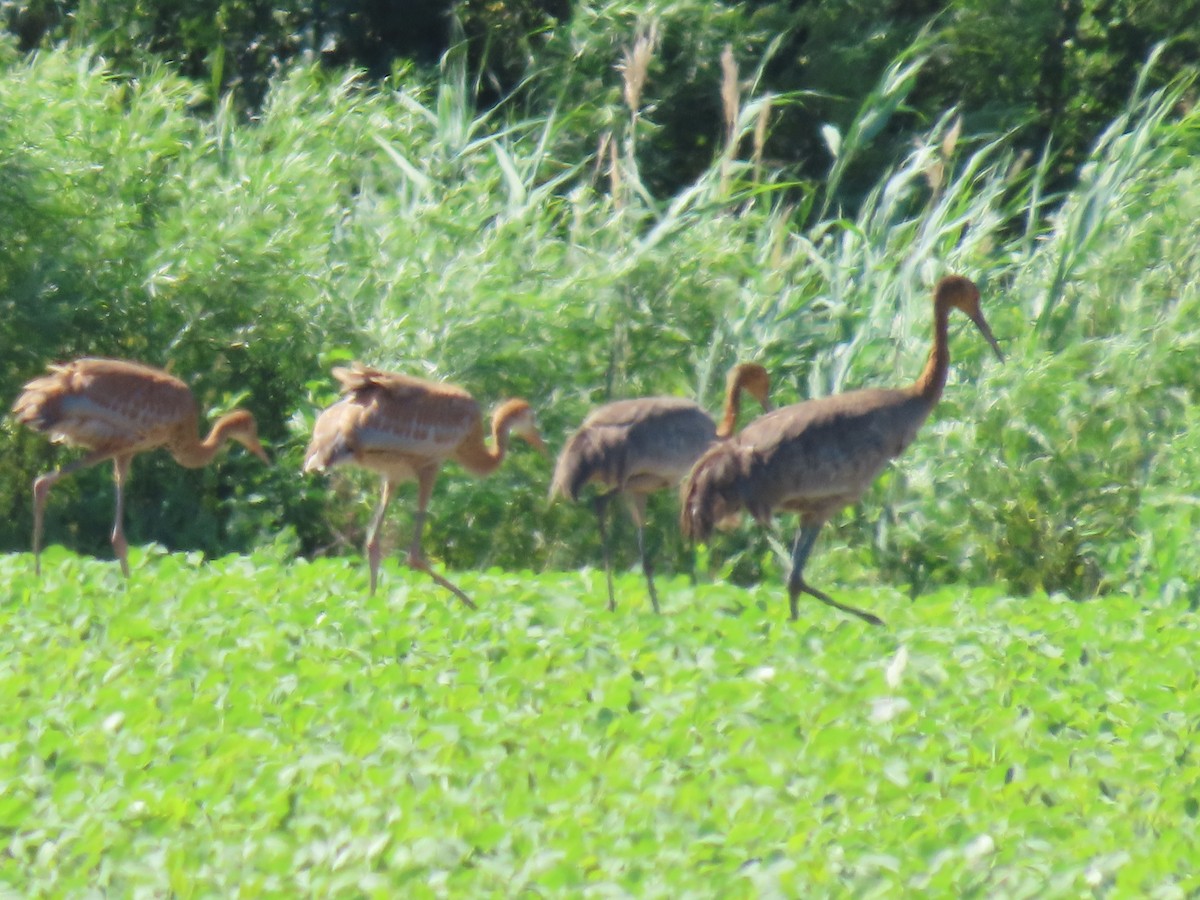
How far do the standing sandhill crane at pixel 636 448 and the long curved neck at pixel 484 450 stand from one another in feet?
2.69

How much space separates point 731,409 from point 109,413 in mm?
2882

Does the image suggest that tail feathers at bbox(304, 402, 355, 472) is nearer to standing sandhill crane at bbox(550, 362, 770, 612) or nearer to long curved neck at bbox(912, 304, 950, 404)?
standing sandhill crane at bbox(550, 362, 770, 612)

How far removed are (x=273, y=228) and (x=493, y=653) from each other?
4.71 m

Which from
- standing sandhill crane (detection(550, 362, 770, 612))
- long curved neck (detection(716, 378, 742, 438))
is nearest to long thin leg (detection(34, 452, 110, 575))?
standing sandhill crane (detection(550, 362, 770, 612))

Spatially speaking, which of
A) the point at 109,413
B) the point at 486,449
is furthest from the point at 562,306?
the point at 109,413

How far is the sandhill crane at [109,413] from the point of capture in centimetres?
954

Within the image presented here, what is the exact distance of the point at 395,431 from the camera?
29.5 feet

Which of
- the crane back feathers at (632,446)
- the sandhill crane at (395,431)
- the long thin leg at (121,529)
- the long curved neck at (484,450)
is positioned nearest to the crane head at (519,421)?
the long curved neck at (484,450)

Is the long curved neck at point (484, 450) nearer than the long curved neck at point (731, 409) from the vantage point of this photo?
No

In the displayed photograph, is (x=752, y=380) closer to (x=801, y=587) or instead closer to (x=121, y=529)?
(x=801, y=587)

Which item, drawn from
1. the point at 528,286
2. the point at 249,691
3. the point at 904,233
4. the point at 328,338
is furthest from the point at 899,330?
the point at 249,691

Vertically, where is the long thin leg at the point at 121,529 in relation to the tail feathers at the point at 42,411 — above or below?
below

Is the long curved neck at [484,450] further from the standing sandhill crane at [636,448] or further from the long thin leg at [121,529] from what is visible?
the long thin leg at [121,529]

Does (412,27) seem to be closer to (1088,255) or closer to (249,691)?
(1088,255)
